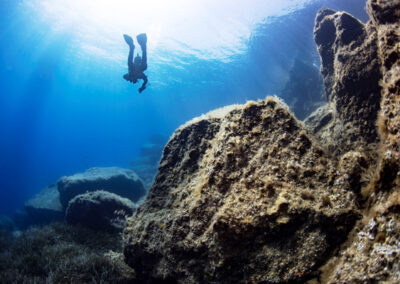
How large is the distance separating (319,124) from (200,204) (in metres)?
4.36

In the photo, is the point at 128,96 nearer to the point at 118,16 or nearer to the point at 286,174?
the point at 118,16

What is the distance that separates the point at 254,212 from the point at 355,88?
318 cm

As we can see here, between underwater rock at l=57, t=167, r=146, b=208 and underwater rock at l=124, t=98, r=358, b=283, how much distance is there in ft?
36.9

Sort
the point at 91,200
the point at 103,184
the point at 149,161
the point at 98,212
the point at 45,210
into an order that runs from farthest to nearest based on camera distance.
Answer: the point at 149,161, the point at 45,210, the point at 103,184, the point at 91,200, the point at 98,212

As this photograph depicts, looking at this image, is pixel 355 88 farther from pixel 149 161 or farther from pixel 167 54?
pixel 167 54

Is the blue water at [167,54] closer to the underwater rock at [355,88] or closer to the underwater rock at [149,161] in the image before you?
the underwater rock at [355,88]

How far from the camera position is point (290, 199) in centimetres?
249

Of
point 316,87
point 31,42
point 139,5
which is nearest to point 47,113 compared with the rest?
point 31,42

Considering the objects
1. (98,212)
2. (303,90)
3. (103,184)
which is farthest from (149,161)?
(98,212)

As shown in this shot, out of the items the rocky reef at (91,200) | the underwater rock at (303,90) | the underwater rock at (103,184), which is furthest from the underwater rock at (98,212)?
the underwater rock at (303,90)

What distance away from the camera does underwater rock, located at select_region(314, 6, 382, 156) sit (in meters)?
3.78

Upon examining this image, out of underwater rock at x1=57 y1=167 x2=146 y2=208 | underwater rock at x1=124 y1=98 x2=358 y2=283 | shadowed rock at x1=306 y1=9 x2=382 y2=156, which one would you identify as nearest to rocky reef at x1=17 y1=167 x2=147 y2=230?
underwater rock at x1=57 y1=167 x2=146 y2=208

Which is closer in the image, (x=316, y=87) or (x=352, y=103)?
(x=352, y=103)

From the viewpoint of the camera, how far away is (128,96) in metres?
69.0
